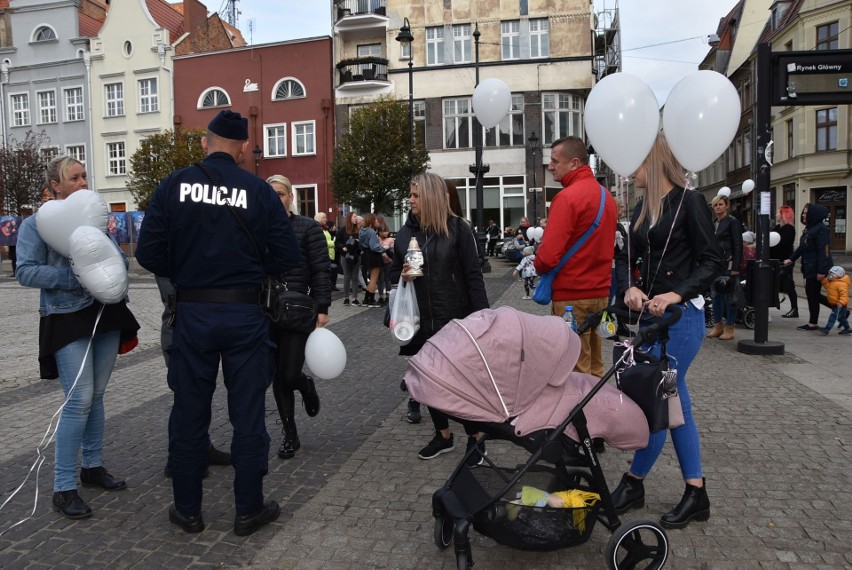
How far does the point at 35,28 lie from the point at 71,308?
45263 mm

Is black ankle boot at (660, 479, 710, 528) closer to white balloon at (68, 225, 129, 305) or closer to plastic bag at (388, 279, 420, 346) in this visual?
plastic bag at (388, 279, 420, 346)

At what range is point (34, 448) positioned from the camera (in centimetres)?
500

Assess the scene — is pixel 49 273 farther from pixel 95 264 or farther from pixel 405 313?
pixel 405 313

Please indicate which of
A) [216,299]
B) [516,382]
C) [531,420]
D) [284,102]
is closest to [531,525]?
[531,420]

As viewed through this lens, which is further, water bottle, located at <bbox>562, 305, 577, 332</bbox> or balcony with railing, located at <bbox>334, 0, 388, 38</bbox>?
balcony with railing, located at <bbox>334, 0, 388, 38</bbox>

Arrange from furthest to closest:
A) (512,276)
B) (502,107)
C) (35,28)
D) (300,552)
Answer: (35,28) → (512,276) → (502,107) → (300,552)

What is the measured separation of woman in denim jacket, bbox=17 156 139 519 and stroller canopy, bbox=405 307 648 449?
205 centimetres

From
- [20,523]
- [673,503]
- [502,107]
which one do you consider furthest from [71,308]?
[502,107]

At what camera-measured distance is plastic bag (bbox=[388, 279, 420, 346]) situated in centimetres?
485

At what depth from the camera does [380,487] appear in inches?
163

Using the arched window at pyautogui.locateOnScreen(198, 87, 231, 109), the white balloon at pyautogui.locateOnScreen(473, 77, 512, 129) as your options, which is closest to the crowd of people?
the white balloon at pyautogui.locateOnScreen(473, 77, 512, 129)

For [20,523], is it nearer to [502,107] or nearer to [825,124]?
[502,107]

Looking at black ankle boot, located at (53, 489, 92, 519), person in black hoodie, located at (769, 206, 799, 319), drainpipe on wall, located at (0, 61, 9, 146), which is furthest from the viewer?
drainpipe on wall, located at (0, 61, 9, 146)

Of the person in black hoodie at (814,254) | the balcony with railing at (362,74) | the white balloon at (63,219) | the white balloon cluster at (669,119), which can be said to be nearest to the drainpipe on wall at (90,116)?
the balcony with railing at (362,74)
